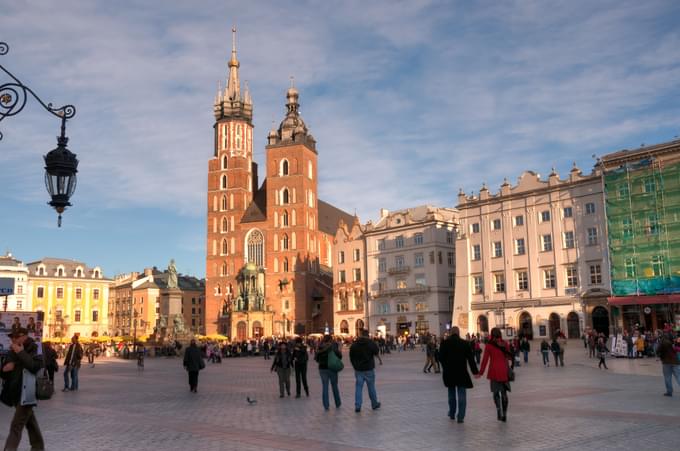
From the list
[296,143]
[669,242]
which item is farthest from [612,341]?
[296,143]

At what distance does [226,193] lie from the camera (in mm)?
100188

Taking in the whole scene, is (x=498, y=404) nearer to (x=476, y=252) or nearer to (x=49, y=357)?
(x=49, y=357)

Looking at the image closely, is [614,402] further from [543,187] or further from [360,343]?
[543,187]

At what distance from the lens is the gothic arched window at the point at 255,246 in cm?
9612

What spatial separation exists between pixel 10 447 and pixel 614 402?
1147 centimetres

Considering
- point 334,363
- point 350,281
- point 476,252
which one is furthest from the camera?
point 350,281

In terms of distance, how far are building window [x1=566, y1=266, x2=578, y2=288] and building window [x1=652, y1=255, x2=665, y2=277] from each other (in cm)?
637

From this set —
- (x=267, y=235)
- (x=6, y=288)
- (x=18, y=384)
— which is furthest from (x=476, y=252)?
(x=18, y=384)

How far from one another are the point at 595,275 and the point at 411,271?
21134mm

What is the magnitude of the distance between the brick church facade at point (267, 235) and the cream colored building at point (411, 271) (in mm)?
17317

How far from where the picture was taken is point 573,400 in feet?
49.9

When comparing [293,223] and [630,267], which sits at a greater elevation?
[293,223]

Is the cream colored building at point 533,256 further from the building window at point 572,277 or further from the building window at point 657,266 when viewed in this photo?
the building window at point 657,266

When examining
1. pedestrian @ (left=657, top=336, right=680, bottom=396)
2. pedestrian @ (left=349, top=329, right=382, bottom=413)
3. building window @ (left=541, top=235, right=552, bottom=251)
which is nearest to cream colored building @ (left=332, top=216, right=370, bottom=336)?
building window @ (left=541, top=235, right=552, bottom=251)
